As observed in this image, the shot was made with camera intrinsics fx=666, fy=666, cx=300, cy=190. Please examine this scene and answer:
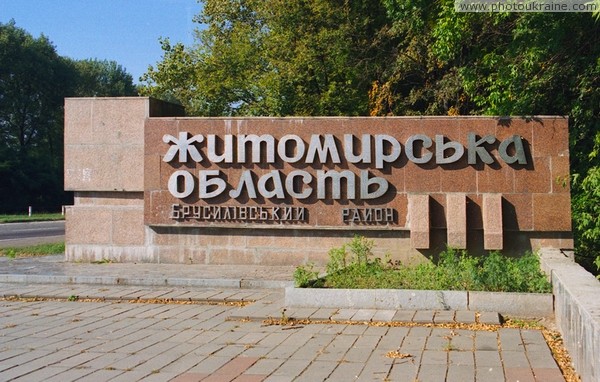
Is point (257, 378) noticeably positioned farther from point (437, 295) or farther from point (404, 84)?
point (404, 84)

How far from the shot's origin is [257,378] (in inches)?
244

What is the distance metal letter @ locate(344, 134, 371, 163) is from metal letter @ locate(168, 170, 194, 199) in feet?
10.8

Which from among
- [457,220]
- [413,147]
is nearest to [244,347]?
[457,220]

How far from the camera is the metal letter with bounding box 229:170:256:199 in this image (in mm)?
13680

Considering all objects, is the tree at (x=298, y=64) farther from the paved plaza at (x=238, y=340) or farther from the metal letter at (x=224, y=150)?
the paved plaza at (x=238, y=340)

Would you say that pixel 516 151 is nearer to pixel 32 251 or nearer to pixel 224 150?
pixel 224 150

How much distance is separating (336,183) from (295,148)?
1118mm

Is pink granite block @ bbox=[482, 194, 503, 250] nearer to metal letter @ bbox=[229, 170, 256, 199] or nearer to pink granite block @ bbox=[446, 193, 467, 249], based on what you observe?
pink granite block @ bbox=[446, 193, 467, 249]

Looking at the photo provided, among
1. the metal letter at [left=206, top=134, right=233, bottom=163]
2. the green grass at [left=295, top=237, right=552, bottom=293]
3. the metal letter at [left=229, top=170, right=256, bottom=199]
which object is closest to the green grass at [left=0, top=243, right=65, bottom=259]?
the metal letter at [left=206, top=134, right=233, bottom=163]

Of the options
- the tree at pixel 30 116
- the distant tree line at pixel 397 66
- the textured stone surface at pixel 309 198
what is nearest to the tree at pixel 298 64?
the distant tree line at pixel 397 66

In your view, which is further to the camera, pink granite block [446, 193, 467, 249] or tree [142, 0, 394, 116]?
tree [142, 0, 394, 116]

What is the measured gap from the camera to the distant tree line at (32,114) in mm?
51375

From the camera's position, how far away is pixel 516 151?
12.8 meters

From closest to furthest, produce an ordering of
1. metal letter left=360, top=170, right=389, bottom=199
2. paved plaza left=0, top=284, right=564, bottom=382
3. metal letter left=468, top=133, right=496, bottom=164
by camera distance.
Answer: paved plaza left=0, top=284, right=564, bottom=382
metal letter left=468, top=133, right=496, bottom=164
metal letter left=360, top=170, right=389, bottom=199
